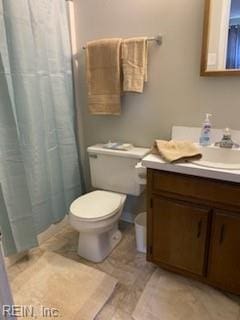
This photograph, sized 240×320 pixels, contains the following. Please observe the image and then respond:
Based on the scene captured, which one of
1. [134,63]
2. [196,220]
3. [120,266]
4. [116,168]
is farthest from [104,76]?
[120,266]

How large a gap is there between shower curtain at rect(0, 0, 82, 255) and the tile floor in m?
→ 0.16

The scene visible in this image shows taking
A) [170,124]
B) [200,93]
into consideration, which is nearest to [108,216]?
[170,124]

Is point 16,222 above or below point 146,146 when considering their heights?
below

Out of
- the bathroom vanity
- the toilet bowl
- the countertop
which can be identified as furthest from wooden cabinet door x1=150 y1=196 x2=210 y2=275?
the toilet bowl

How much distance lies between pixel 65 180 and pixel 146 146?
728 mm

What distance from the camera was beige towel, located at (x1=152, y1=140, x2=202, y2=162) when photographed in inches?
54.2

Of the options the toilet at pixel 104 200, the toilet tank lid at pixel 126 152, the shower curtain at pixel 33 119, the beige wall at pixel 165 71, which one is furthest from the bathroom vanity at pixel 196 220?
the shower curtain at pixel 33 119

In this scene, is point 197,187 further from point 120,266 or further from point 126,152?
point 120,266

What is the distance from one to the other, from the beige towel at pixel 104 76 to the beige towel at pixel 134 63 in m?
0.05

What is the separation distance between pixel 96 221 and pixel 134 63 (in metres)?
1.10

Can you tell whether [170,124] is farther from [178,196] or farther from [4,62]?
[4,62]

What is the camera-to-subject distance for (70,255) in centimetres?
191

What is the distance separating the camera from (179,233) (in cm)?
149

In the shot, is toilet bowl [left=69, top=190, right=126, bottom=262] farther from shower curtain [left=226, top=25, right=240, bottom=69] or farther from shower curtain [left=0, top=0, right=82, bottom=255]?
shower curtain [left=226, top=25, right=240, bottom=69]
